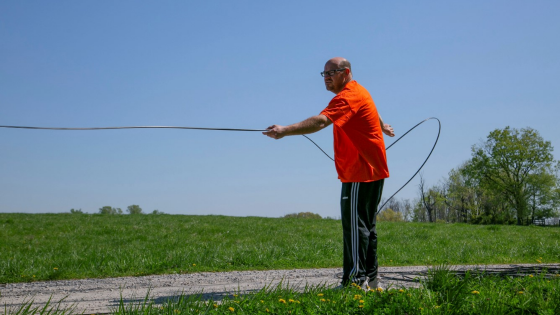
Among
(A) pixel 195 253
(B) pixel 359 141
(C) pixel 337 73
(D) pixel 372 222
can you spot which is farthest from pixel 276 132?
(A) pixel 195 253

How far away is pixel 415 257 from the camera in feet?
29.4

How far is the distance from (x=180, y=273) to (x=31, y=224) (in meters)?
12.1

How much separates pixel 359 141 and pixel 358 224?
821mm

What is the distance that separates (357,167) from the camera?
4762mm

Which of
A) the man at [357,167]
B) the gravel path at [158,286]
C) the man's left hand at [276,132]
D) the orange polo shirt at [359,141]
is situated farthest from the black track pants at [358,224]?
the man's left hand at [276,132]

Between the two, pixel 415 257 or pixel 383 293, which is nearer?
pixel 383 293

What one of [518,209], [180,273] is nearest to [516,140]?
[518,209]

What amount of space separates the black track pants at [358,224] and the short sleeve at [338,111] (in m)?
0.69

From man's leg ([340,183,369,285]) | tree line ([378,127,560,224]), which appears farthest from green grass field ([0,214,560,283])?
tree line ([378,127,560,224])

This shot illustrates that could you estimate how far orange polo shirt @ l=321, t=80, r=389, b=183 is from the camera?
4.68m

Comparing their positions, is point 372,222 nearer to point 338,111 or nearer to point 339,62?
point 338,111

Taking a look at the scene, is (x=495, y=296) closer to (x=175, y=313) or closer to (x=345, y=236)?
(x=345, y=236)

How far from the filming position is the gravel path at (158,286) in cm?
481

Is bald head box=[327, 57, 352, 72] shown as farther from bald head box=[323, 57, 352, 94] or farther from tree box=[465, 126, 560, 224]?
tree box=[465, 126, 560, 224]
